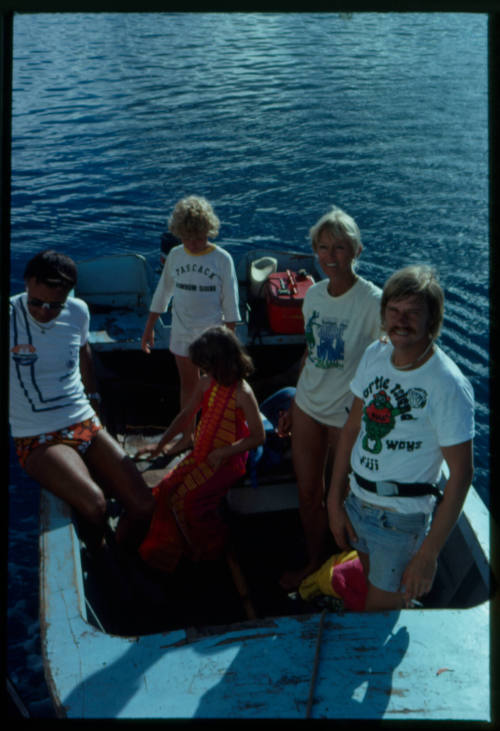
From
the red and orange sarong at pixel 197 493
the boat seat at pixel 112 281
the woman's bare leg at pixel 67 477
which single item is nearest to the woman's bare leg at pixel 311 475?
the red and orange sarong at pixel 197 493

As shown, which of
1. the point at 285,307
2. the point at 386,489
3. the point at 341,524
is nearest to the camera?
the point at 386,489

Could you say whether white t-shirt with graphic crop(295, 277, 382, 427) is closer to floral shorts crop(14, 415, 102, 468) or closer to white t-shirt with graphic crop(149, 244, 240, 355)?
white t-shirt with graphic crop(149, 244, 240, 355)

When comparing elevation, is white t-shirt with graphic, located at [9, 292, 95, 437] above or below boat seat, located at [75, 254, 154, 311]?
above

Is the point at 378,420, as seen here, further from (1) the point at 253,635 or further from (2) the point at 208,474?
(2) the point at 208,474

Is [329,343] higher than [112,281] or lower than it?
higher

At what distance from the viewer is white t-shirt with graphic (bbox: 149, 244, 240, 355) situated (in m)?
3.95

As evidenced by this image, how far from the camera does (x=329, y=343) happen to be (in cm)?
305

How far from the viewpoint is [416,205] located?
485 inches

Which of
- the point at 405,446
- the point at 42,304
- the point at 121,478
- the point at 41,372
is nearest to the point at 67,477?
the point at 121,478

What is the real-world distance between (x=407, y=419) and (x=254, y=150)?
13154 millimetres

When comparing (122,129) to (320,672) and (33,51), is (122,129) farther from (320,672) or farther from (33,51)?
(320,672)

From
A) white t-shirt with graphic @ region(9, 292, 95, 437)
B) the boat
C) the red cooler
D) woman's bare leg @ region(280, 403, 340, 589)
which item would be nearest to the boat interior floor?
the boat

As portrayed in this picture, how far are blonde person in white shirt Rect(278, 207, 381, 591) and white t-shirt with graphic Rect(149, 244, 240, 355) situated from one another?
3.12ft
